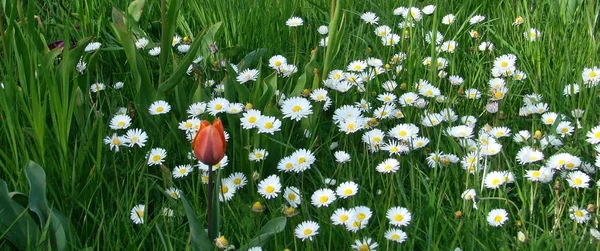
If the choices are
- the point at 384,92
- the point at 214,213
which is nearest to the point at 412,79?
Result: the point at 384,92

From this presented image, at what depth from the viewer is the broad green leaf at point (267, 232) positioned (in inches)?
62.7

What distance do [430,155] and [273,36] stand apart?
82 centimetres

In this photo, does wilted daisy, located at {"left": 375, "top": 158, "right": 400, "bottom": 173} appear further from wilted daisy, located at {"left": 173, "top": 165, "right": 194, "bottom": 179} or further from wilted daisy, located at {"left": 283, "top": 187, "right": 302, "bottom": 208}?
wilted daisy, located at {"left": 173, "top": 165, "right": 194, "bottom": 179}

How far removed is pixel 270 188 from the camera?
182 cm

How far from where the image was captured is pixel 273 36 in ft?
8.53

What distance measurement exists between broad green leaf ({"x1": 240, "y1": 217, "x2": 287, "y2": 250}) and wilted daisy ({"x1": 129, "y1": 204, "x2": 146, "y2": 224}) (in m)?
0.27

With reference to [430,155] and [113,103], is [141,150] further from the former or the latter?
[430,155]

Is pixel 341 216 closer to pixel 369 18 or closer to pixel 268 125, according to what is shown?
pixel 268 125

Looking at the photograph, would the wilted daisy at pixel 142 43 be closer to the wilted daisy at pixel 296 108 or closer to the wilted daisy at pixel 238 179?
the wilted daisy at pixel 296 108

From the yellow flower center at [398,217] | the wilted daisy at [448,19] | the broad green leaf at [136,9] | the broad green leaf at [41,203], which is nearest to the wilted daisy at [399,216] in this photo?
the yellow flower center at [398,217]

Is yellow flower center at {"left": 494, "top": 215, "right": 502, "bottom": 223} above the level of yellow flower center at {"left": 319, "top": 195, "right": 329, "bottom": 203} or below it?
below

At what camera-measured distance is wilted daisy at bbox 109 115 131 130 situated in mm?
2057

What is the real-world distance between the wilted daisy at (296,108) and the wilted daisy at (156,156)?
12.5 inches

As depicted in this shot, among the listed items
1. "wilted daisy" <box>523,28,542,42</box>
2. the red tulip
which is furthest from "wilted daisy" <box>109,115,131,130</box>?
"wilted daisy" <box>523,28,542,42</box>
